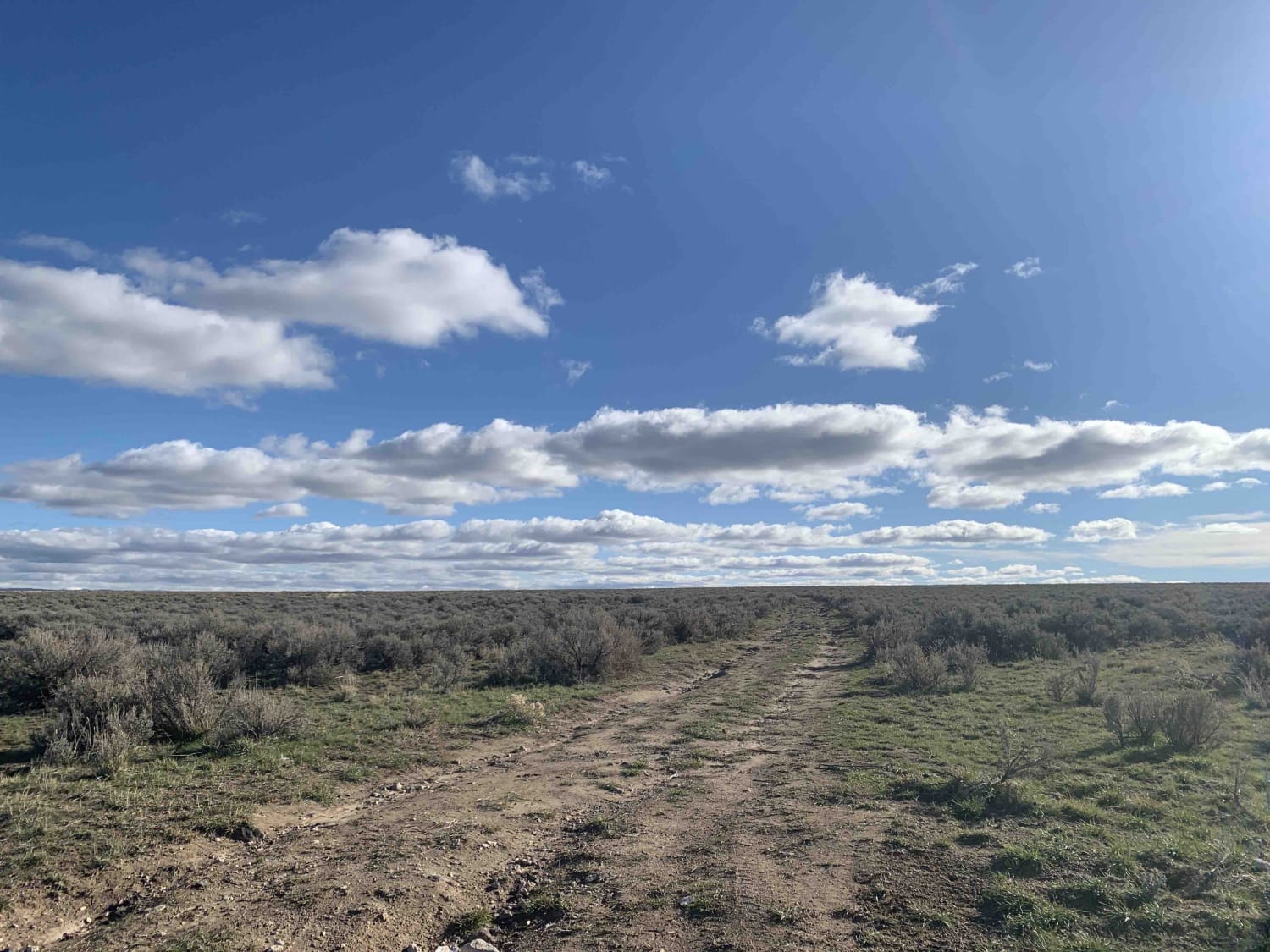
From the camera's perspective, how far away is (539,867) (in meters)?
7.22

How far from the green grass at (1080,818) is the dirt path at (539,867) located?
45.2 inches

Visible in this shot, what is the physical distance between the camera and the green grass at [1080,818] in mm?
5645

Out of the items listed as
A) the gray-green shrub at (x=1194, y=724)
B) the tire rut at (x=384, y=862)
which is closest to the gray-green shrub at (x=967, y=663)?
the gray-green shrub at (x=1194, y=724)

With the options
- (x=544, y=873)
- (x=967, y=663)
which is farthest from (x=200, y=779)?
(x=967, y=663)

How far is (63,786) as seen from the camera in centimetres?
883

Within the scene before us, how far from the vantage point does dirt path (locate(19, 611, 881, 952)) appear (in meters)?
5.68

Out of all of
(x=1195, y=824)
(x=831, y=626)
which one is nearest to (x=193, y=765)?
(x=1195, y=824)

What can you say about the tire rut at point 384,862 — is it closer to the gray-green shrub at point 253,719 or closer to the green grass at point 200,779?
the green grass at point 200,779

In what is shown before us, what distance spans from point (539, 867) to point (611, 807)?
207cm

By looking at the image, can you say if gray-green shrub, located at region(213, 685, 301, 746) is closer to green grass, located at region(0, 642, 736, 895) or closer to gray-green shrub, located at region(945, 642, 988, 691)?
green grass, located at region(0, 642, 736, 895)

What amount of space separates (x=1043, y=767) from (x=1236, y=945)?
5535 mm

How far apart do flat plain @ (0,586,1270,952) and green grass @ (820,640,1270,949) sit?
4cm

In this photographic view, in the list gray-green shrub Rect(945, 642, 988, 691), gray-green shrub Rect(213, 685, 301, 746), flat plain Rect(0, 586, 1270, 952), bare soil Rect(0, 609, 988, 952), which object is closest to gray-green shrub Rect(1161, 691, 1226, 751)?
flat plain Rect(0, 586, 1270, 952)

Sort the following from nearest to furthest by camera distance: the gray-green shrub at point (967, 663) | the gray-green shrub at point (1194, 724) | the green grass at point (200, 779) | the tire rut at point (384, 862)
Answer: the tire rut at point (384, 862)
the green grass at point (200, 779)
the gray-green shrub at point (1194, 724)
the gray-green shrub at point (967, 663)
